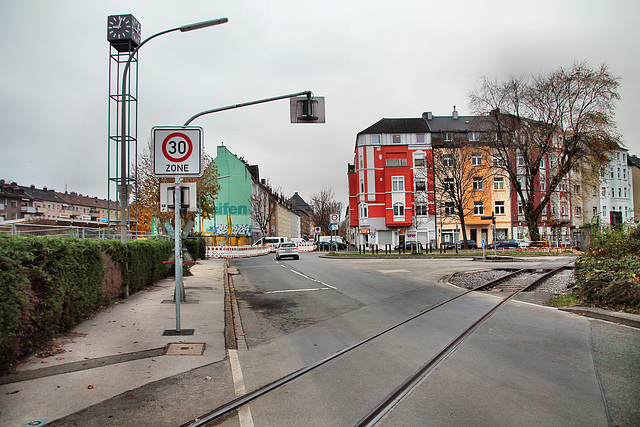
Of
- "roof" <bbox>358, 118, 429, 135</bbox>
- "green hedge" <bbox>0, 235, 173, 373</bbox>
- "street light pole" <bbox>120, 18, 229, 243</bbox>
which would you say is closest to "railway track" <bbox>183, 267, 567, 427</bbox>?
"green hedge" <bbox>0, 235, 173, 373</bbox>

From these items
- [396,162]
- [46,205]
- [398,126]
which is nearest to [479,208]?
[396,162]

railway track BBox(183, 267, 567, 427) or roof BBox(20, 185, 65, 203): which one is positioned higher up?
roof BBox(20, 185, 65, 203)

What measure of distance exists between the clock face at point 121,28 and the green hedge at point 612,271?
16298mm

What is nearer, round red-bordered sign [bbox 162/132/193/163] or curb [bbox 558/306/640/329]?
round red-bordered sign [bbox 162/132/193/163]

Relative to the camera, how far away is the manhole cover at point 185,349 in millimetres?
6370

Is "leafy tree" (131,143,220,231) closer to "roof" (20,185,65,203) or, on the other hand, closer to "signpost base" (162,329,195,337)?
"signpost base" (162,329,195,337)

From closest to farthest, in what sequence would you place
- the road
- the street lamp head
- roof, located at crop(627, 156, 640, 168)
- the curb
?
the road
the curb
the street lamp head
roof, located at crop(627, 156, 640, 168)

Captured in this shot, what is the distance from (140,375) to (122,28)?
15083 millimetres

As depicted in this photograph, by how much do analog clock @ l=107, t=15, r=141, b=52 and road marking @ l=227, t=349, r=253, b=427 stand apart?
14085 mm

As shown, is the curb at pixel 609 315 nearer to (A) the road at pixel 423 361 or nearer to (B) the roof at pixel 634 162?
(A) the road at pixel 423 361

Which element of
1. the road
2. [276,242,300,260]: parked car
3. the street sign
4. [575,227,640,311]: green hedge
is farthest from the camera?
[276,242,300,260]: parked car

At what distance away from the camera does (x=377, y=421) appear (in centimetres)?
395

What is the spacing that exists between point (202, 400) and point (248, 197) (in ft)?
220

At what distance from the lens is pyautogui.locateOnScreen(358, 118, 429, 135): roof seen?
203ft
